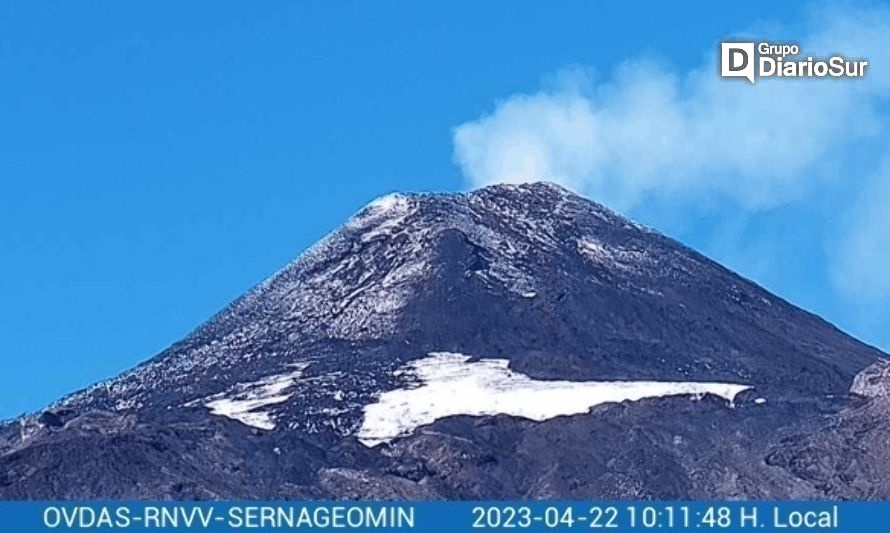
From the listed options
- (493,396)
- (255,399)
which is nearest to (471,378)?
(493,396)

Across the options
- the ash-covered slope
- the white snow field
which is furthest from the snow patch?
the white snow field

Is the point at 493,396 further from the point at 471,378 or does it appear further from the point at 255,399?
the point at 255,399

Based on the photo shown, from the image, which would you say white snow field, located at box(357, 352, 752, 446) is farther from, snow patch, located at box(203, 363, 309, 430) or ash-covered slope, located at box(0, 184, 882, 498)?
snow patch, located at box(203, 363, 309, 430)

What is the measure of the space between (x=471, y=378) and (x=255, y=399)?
1115 centimetres

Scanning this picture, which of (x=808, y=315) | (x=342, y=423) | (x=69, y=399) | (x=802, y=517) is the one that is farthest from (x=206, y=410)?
(x=802, y=517)

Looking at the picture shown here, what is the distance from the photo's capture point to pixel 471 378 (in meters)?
113

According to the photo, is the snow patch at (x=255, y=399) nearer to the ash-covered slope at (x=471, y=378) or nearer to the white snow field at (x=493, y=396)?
the ash-covered slope at (x=471, y=378)

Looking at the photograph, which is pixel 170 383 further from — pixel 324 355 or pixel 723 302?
pixel 723 302

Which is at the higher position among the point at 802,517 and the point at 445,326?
the point at 445,326

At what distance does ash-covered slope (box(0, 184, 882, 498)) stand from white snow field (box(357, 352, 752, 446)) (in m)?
0.19

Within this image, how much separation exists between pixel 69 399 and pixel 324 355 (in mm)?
14903

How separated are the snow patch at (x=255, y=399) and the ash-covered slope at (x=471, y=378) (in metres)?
0.21

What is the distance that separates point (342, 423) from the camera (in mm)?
108062

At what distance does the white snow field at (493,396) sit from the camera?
344 feet
